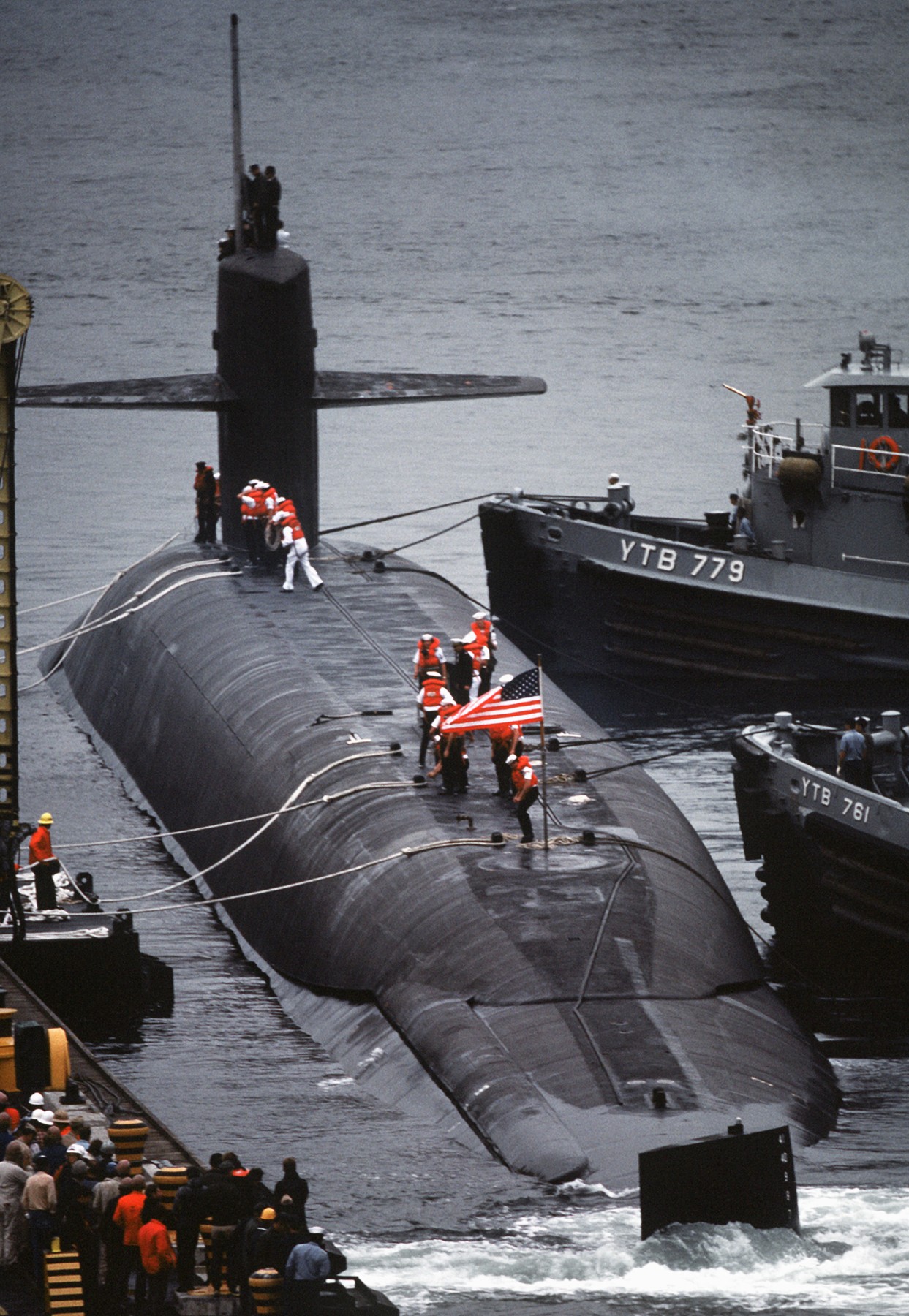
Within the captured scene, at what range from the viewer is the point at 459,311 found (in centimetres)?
10194

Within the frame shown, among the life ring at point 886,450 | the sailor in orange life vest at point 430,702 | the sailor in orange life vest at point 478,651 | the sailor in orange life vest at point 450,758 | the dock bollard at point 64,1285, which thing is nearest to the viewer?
the dock bollard at point 64,1285

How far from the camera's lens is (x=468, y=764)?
2469cm

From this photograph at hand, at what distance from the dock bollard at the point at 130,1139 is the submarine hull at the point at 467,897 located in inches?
119

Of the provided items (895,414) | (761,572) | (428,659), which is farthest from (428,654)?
(895,414)

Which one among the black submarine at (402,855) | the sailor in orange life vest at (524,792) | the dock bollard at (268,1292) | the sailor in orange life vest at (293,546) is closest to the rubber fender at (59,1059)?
the black submarine at (402,855)

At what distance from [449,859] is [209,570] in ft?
46.6

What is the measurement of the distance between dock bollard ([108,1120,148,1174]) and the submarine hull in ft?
9.95

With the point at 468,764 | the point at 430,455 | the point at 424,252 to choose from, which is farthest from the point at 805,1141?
the point at 424,252

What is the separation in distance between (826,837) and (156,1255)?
13.1 metres

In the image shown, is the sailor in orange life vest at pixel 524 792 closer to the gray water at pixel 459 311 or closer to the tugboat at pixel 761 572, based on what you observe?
the gray water at pixel 459 311

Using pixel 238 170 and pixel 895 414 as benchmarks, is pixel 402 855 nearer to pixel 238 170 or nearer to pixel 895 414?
pixel 238 170

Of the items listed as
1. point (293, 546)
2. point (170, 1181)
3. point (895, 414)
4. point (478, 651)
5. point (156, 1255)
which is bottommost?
point (156, 1255)

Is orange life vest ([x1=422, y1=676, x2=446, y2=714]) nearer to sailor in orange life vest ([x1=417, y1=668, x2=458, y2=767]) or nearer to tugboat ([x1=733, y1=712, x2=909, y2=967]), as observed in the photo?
sailor in orange life vest ([x1=417, y1=668, x2=458, y2=767])

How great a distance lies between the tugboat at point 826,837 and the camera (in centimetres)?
2514
